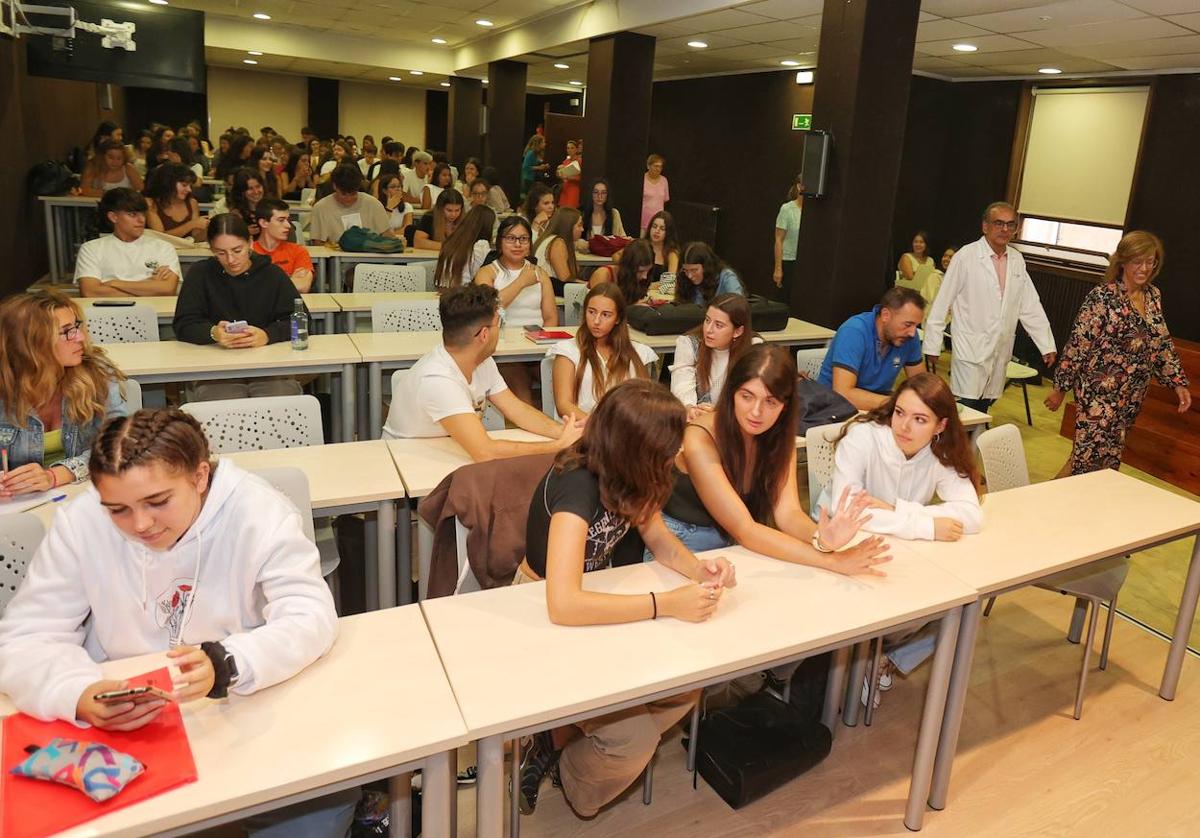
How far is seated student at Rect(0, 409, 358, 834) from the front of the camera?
1.57 m

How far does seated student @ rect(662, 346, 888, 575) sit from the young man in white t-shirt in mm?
539

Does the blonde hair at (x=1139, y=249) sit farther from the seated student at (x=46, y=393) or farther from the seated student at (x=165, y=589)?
the seated student at (x=46, y=393)

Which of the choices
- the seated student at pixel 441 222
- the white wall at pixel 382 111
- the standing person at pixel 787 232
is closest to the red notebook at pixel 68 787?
the seated student at pixel 441 222

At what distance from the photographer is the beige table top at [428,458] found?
2.80 metres

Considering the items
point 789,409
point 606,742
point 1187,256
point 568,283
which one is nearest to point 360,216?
point 568,283

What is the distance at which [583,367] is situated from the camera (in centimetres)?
376

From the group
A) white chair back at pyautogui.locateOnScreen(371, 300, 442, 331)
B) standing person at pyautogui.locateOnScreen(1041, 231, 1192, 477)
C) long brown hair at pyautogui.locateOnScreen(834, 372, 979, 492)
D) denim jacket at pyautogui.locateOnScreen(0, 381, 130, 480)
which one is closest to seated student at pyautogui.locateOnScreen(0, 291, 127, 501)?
denim jacket at pyautogui.locateOnScreen(0, 381, 130, 480)

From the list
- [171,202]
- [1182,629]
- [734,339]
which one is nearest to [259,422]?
[734,339]

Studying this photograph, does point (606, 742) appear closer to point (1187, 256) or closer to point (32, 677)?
point (32, 677)

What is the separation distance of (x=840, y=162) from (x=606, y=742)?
443cm

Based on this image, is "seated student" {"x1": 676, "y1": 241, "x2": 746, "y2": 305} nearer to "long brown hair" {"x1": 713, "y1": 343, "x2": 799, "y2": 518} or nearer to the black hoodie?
the black hoodie

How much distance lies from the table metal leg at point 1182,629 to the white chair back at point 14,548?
3.57 meters

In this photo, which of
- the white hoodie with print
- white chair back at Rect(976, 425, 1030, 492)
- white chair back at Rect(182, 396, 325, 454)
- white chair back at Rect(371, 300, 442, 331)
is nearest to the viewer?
the white hoodie with print

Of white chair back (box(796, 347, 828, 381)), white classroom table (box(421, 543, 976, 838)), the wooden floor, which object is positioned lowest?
the wooden floor
